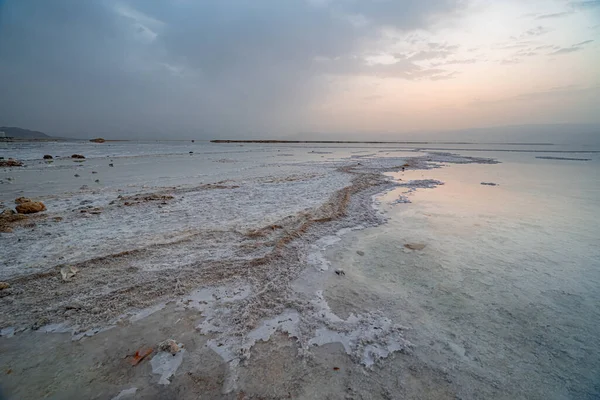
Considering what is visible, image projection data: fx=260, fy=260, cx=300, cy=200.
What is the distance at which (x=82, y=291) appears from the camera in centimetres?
345

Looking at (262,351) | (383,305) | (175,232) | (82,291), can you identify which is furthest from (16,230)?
(383,305)

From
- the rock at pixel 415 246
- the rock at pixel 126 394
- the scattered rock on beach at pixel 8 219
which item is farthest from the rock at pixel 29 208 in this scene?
the rock at pixel 415 246

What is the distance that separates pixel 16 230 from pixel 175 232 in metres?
3.24

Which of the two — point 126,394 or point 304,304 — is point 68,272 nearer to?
point 126,394

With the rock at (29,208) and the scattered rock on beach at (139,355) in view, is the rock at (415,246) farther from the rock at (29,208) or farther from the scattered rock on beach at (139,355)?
the rock at (29,208)

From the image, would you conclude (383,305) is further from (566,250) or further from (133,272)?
(566,250)

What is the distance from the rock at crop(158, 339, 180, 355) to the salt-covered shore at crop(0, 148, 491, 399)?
0.07 meters

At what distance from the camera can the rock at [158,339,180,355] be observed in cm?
253

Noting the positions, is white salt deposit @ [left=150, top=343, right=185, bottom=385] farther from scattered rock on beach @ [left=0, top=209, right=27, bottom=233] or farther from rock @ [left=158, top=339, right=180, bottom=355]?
scattered rock on beach @ [left=0, top=209, right=27, bottom=233]

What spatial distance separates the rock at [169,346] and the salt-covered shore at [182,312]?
7cm

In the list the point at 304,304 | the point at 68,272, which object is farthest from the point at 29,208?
the point at 304,304

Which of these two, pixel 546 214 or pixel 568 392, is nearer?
pixel 568 392

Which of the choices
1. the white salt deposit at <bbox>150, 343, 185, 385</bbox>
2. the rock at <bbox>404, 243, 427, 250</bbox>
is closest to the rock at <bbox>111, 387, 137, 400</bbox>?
the white salt deposit at <bbox>150, 343, 185, 385</bbox>

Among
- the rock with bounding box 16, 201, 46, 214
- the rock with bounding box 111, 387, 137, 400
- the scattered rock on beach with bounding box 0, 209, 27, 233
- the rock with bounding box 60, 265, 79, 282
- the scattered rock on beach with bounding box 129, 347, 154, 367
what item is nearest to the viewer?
the rock with bounding box 111, 387, 137, 400
